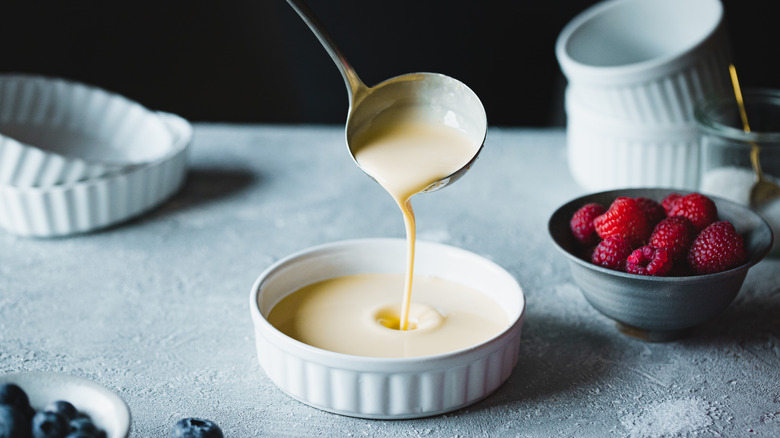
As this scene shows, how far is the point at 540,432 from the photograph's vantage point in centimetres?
84

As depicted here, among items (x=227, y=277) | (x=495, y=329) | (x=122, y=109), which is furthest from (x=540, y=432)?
(x=122, y=109)

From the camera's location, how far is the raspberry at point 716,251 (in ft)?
3.05

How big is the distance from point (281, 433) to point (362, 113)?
1.34ft

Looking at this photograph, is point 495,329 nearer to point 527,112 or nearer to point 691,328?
point 691,328

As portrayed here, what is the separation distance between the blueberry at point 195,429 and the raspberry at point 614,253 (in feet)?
1.57

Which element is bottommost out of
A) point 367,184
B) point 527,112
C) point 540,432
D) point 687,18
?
point 527,112

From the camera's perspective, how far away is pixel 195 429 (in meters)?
0.78

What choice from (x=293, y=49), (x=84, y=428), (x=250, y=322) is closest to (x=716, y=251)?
(x=250, y=322)

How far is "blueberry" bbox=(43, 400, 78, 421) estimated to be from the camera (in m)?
0.72

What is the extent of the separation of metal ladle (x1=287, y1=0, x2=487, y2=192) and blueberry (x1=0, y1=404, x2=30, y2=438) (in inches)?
18.3

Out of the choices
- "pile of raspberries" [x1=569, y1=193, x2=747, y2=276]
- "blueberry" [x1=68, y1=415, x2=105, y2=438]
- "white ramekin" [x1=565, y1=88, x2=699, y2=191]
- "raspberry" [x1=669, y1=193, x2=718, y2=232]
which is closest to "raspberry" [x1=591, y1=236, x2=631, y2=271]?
"pile of raspberries" [x1=569, y1=193, x2=747, y2=276]

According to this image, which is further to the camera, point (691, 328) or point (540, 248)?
point (540, 248)

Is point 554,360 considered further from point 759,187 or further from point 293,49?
point 293,49

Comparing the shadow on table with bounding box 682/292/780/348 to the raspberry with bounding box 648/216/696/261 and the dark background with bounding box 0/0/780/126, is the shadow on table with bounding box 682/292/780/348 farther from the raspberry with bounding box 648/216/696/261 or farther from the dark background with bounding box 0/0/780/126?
the dark background with bounding box 0/0/780/126
